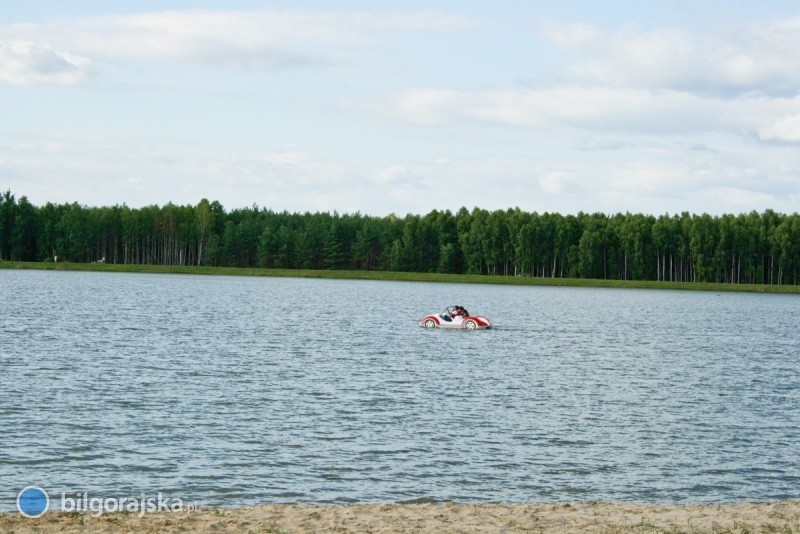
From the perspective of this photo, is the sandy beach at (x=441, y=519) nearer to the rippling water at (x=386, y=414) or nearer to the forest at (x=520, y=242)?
the rippling water at (x=386, y=414)

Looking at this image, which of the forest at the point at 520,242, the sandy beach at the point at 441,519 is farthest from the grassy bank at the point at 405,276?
the sandy beach at the point at 441,519

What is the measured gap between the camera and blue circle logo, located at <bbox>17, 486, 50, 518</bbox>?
17.2 m

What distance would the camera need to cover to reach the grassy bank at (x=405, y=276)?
170000mm

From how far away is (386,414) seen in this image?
3016 cm

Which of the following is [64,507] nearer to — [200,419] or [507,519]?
[507,519]

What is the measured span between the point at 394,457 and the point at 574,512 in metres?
7.00

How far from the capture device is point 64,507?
17.9 metres

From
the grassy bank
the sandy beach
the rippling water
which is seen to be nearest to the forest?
the grassy bank

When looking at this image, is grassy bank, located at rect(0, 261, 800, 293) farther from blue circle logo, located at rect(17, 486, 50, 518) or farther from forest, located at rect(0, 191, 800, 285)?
blue circle logo, located at rect(17, 486, 50, 518)

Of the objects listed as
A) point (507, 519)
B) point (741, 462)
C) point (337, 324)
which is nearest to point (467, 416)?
point (741, 462)

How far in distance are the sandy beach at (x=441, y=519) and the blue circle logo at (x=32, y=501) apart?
33.1 inches

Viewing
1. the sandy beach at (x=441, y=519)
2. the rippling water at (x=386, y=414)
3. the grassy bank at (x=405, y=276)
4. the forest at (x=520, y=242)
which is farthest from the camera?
the forest at (x=520, y=242)

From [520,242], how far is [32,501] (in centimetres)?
16607

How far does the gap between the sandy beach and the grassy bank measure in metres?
155
